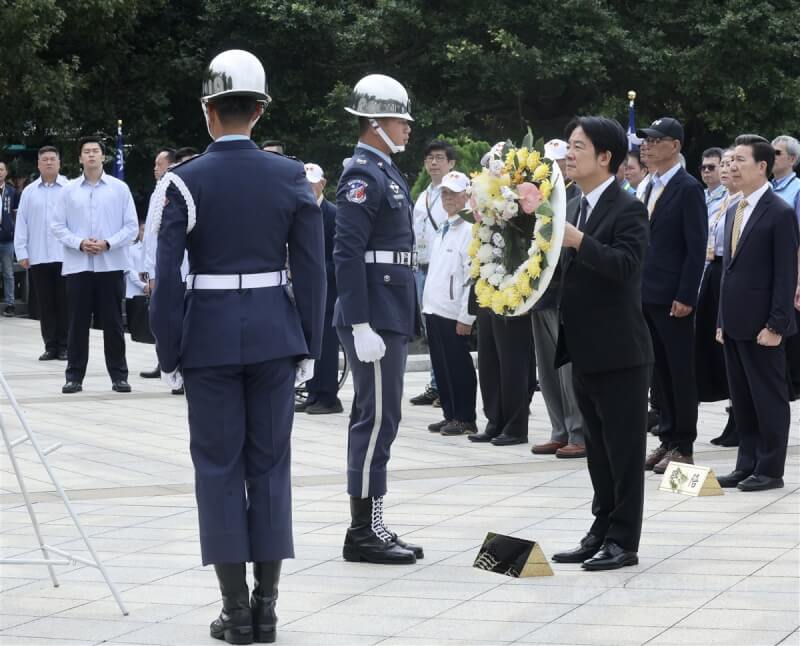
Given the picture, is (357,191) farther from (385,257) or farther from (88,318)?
(88,318)

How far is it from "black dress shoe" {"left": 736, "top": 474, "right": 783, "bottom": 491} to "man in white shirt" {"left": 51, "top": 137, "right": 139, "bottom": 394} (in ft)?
21.4

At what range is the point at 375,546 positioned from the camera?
6.52m

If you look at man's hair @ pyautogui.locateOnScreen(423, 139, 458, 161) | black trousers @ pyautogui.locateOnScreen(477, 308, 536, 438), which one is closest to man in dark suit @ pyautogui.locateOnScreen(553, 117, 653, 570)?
black trousers @ pyautogui.locateOnScreen(477, 308, 536, 438)

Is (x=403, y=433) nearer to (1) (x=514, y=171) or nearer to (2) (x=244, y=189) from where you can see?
(1) (x=514, y=171)

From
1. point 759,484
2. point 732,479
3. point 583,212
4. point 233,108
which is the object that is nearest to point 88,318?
point 732,479

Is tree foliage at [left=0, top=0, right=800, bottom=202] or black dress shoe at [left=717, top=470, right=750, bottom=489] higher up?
tree foliage at [left=0, top=0, right=800, bottom=202]

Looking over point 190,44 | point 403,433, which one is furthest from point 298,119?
point 403,433

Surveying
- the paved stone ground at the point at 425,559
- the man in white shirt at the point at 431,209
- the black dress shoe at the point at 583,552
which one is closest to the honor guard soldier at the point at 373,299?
the paved stone ground at the point at 425,559

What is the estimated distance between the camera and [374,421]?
6.62 metres

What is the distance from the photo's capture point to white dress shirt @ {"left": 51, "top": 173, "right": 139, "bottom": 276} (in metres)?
13.1

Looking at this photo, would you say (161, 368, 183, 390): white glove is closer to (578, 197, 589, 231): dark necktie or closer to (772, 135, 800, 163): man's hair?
(578, 197, 589, 231): dark necktie

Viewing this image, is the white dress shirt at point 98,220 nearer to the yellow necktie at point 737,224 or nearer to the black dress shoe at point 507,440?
the black dress shoe at point 507,440

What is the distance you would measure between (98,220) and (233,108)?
8.12 m

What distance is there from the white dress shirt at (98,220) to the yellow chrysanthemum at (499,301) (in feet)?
24.1
